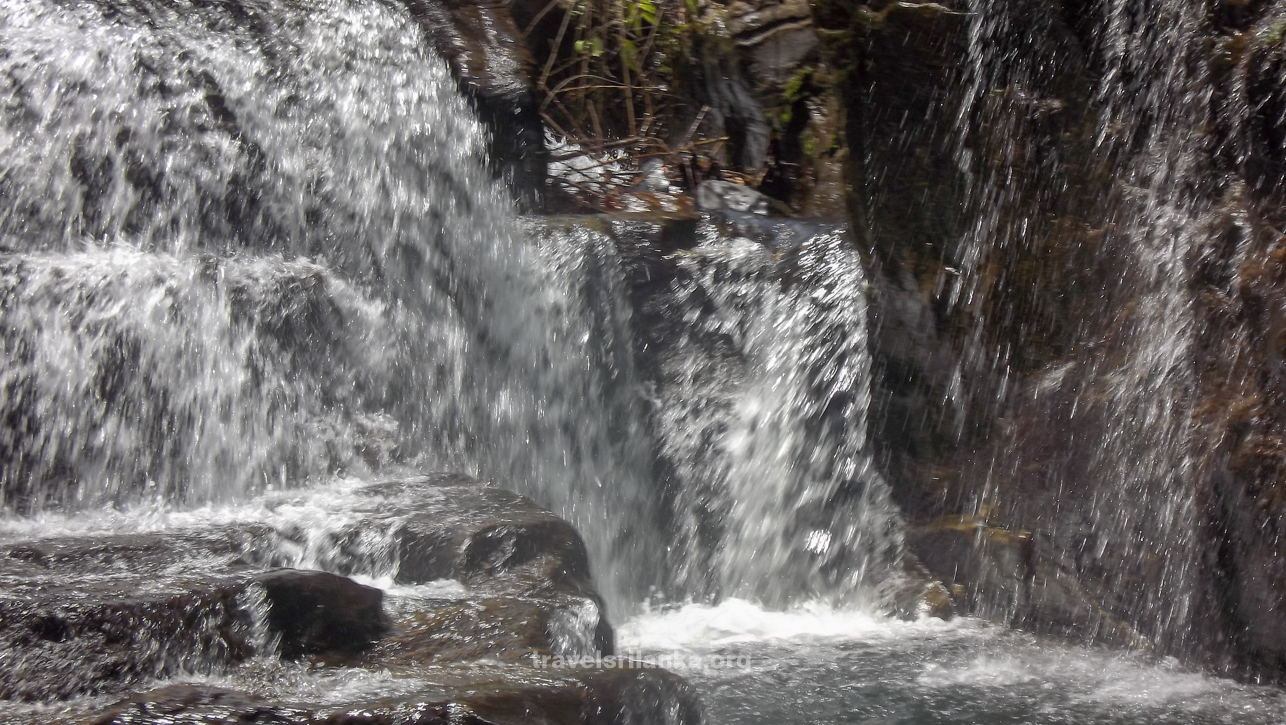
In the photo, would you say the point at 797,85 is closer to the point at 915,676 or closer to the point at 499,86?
the point at 499,86

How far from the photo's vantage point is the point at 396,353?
192 inches

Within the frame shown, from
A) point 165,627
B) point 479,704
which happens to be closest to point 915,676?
point 479,704

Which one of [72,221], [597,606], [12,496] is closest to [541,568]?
[597,606]

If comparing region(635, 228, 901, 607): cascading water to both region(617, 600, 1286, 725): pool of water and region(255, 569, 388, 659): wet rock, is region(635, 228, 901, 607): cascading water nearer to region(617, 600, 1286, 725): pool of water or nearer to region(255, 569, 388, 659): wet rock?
region(617, 600, 1286, 725): pool of water

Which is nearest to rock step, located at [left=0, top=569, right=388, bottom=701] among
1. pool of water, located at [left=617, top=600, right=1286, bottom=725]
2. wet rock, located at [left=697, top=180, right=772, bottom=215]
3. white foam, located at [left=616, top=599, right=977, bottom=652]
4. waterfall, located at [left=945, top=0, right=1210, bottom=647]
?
pool of water, located at [left=617, top=600, right=1286, bottom=725]

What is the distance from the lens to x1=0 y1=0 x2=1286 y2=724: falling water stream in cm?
402

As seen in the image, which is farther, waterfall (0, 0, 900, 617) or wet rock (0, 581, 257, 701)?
waterfall (0, 0, 900, 617)

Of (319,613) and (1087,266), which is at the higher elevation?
(1087,266)

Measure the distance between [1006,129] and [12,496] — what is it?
4.26 meters

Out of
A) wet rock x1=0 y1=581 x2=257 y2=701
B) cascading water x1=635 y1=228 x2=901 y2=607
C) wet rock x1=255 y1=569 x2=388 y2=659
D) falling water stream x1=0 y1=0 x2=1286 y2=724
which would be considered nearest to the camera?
wet rock x1=0 y1=581 x2=257 y2=701

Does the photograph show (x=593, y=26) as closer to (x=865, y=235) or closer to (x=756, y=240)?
(x=756, y=240)

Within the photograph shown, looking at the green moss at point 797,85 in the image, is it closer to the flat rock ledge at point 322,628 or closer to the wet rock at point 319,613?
the flat rock ledge at point 322,628

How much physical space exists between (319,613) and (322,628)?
0.14 feet

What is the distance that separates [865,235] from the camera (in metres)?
4.09
